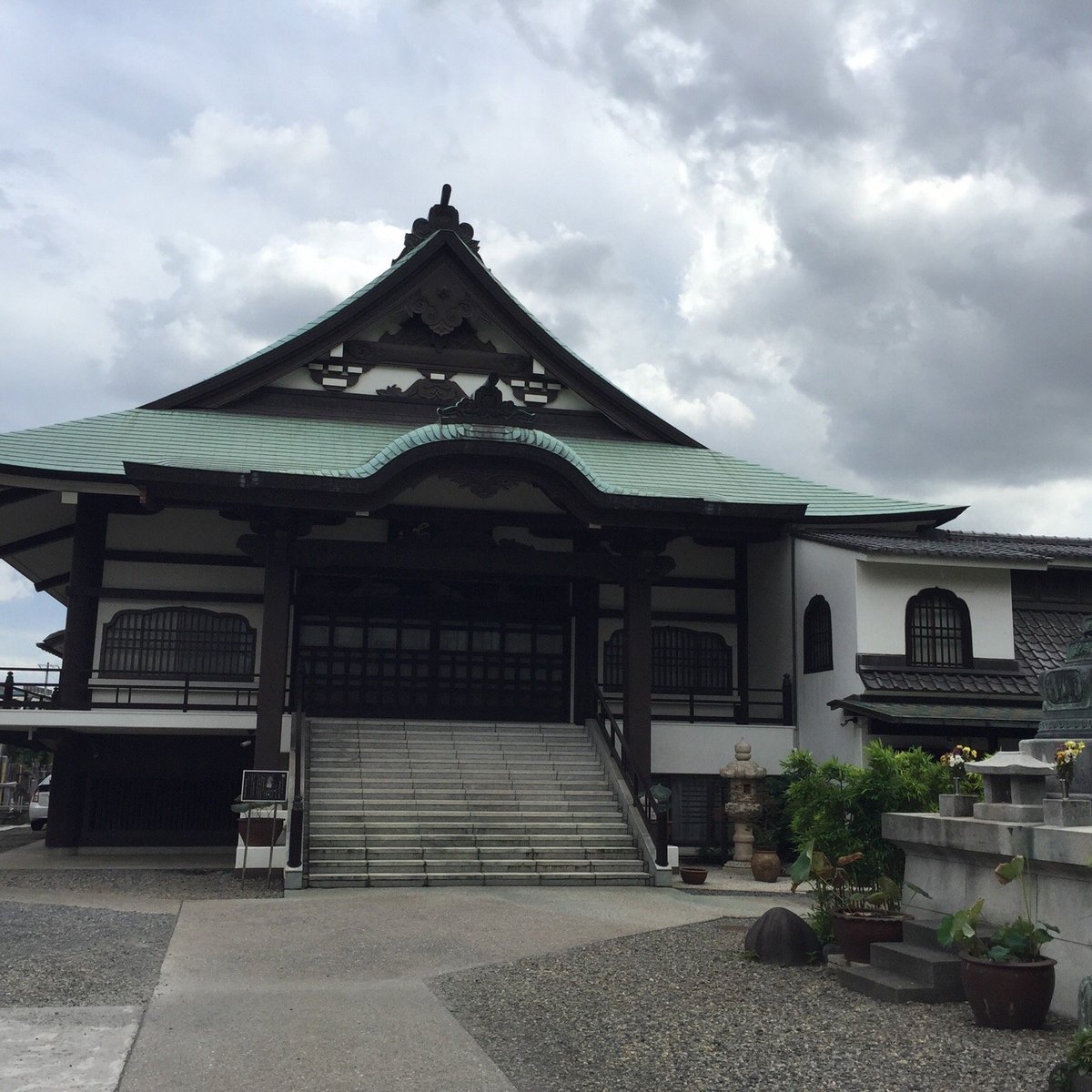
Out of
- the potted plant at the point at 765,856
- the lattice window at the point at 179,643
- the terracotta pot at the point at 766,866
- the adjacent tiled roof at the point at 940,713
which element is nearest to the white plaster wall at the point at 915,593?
the adjacent tiled roof at the point at 940,713

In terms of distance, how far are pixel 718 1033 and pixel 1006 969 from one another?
1873 millimetres

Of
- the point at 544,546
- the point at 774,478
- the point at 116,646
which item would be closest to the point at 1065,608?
the point at 774,478

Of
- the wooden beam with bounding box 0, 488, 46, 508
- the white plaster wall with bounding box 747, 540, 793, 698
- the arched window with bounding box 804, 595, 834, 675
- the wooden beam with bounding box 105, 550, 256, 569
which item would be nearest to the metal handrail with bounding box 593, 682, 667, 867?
the white plaster wall with bounding box 747, 540, 793, 698

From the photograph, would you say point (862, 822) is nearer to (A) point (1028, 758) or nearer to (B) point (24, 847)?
(A) point (1028, 758)

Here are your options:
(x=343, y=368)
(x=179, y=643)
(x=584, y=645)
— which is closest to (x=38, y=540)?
(x=179, y=643)

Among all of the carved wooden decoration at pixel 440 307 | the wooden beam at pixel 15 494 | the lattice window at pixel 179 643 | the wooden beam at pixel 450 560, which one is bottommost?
the lattice window at pixel 179 643

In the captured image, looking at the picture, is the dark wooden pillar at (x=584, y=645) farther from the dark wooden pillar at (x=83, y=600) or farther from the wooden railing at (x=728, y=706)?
the dark wooden pillar at (x=83, y=600)

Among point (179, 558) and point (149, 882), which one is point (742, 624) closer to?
point (179, 558)

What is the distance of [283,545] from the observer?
696 inches

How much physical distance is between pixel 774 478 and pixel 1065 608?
5828 mm

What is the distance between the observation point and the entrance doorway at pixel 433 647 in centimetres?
2033

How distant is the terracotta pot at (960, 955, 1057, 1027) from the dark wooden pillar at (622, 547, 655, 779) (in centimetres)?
1103

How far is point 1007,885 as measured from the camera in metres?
8.14

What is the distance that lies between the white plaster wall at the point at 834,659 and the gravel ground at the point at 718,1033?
9.55 meters
